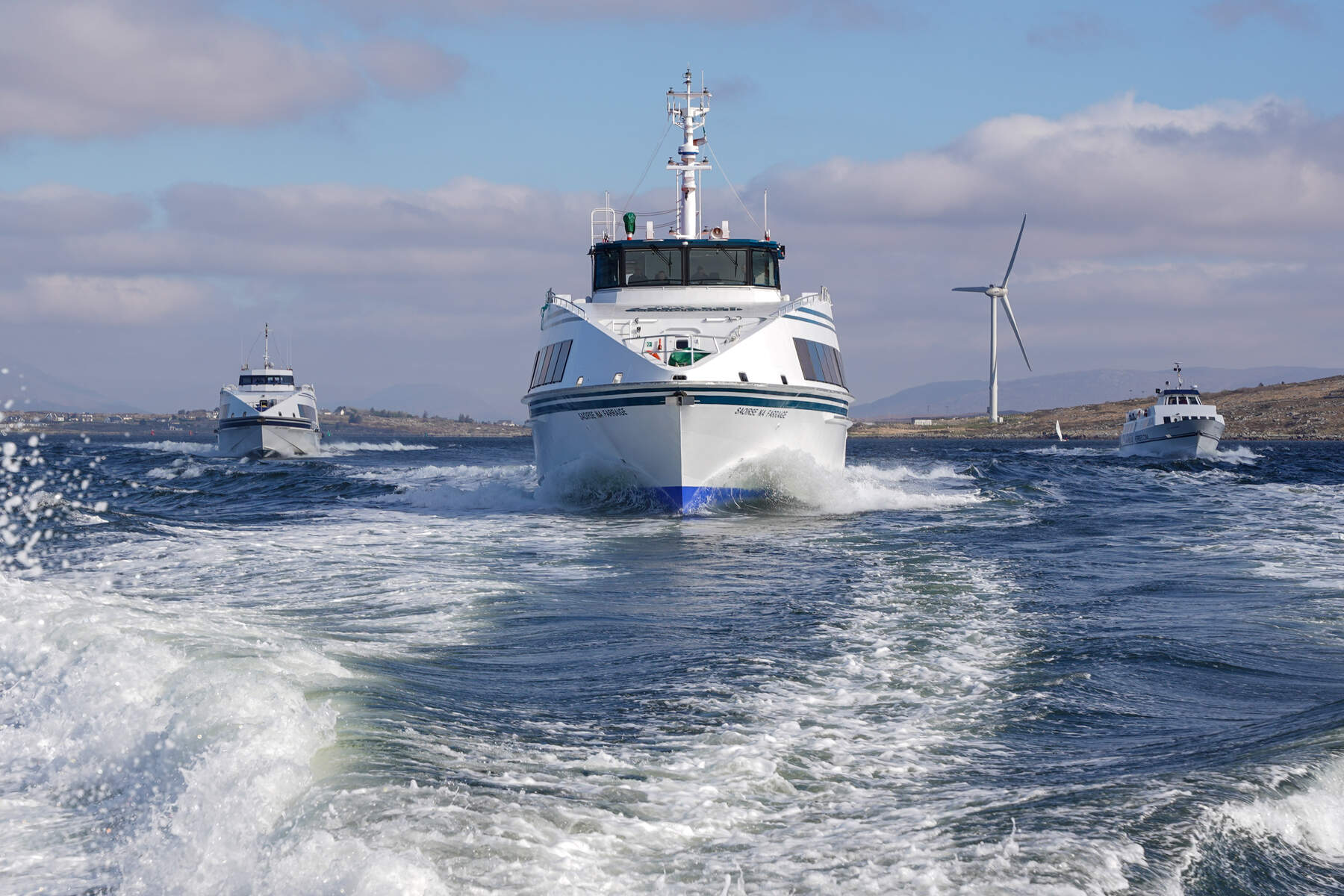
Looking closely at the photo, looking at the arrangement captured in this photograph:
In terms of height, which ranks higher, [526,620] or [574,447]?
[574,447]

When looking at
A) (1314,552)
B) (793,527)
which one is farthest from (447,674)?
(1314,552)

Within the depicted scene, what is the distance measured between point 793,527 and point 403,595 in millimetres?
9241

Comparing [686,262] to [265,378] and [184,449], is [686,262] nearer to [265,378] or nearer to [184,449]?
[265,378]

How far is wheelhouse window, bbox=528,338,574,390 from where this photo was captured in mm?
23766

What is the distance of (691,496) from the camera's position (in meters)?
21.5

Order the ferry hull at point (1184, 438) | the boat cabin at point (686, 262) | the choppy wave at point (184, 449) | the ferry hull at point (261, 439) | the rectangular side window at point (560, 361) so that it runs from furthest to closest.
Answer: the choppy wave at point (184, 449), the ferry hull at point (1184, 438), the ferry hull at point (261, 439), the boat cabin at point (686, 262), the rectangular side window at point (560, 361)

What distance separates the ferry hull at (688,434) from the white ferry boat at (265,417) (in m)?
41.3

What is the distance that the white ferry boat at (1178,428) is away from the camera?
6141 cm

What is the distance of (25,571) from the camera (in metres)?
15.2

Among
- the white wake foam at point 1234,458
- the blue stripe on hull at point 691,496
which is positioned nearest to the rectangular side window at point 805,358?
the blue stripe on hull at point 691,496

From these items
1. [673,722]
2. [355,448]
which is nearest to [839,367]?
[673,722]

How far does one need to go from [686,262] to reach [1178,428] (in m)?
45.5

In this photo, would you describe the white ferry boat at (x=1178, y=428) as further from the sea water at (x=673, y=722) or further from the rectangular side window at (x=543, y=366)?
the sea water at (x=673, y=722)

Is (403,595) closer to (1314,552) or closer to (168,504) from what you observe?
(1314,552)
